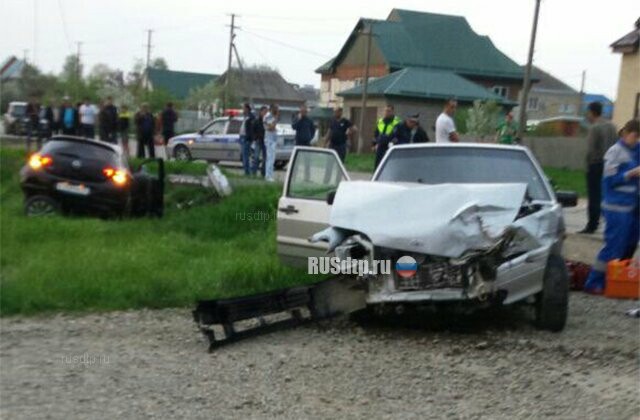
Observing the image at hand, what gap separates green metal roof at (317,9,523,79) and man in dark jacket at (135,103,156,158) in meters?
6.71

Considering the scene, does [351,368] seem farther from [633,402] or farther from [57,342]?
[57,342]

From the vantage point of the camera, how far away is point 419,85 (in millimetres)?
27219

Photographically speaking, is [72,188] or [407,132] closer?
[72,188]

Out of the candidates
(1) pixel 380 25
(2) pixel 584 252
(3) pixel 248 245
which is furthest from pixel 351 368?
(1) pixel 380 25

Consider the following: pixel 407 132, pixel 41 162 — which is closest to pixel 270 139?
pixel 407 132

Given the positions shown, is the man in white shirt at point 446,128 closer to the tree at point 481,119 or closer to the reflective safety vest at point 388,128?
the reflective safety vest at point 388,128

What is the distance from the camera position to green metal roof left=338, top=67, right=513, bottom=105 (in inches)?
1062

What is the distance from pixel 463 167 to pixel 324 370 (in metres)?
3.06

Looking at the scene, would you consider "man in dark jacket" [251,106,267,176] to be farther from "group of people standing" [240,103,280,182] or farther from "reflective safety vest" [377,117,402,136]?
"reflective safety vest" [377,117,402,136]

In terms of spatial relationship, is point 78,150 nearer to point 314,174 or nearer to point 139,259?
point 139,259

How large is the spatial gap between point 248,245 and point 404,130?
4.78 m

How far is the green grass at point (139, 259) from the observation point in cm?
880

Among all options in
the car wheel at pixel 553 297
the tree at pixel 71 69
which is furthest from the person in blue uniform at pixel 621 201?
the tree at pixel 71 69

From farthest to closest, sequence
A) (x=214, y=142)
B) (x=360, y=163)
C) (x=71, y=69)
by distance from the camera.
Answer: (x=71, y=69), (x=360, y=163), (x=214, y=142)
